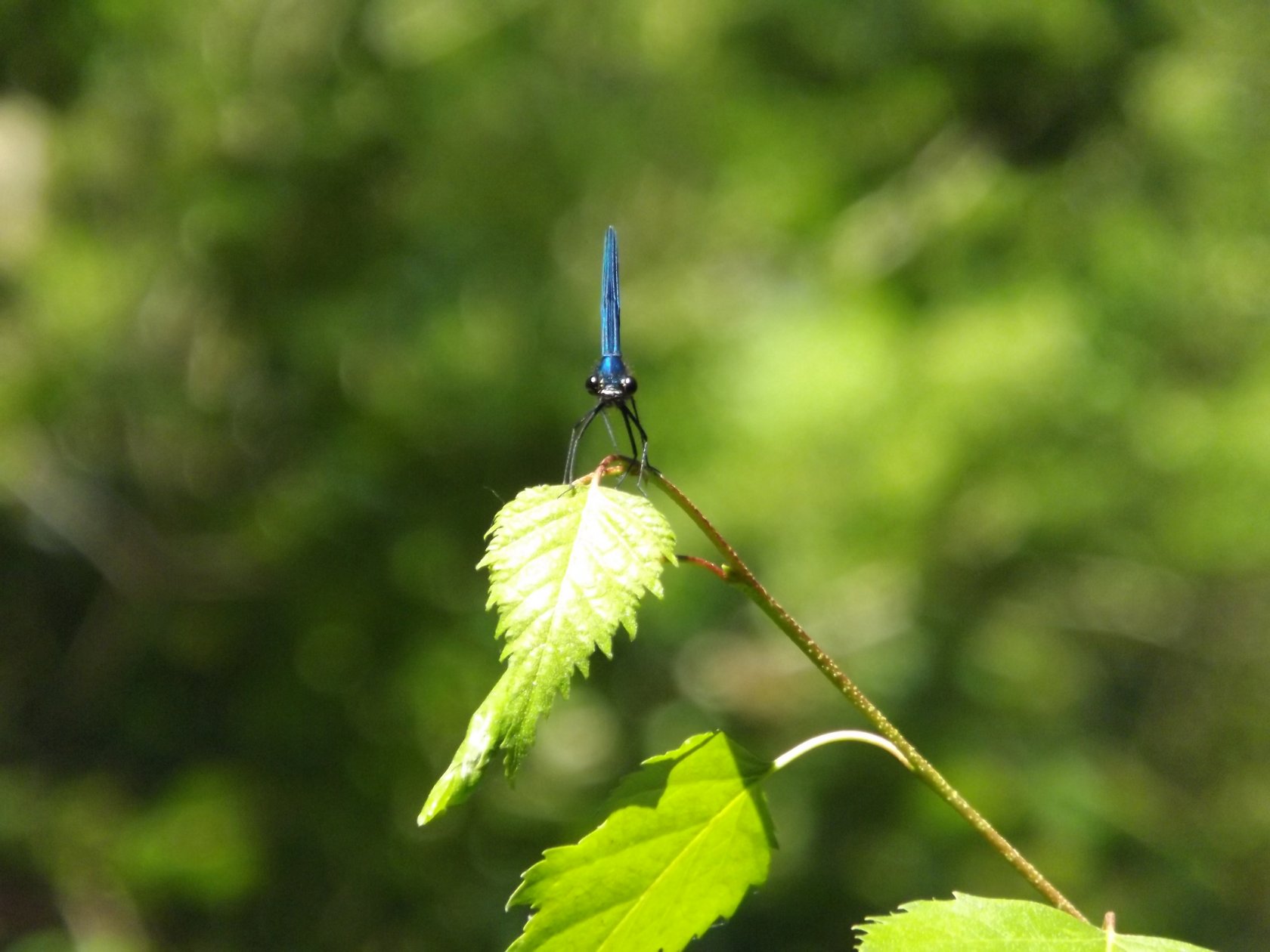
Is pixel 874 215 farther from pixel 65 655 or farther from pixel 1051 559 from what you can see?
pixel 65 655

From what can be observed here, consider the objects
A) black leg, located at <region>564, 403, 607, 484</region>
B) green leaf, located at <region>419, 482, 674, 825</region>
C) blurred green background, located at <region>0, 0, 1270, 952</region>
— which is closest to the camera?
green leaf, located at <region>419, 482, 674, 825</region>

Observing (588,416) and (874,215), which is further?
(874,215)

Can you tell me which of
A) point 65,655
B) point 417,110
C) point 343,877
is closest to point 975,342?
point 417,110

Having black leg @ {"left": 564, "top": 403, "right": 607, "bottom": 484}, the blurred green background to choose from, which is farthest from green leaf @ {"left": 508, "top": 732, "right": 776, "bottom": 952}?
the blurred green background

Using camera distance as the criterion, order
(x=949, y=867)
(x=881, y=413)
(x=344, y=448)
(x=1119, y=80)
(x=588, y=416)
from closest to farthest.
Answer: (x=588, y=416) → (x=344, y=448) → (x=881, y=413) → (x=949, y=867) → (x=1119, y=80)

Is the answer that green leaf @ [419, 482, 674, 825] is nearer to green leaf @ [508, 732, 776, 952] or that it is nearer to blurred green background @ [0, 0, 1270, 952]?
green leaf @ [508, 732, 776, 952]
